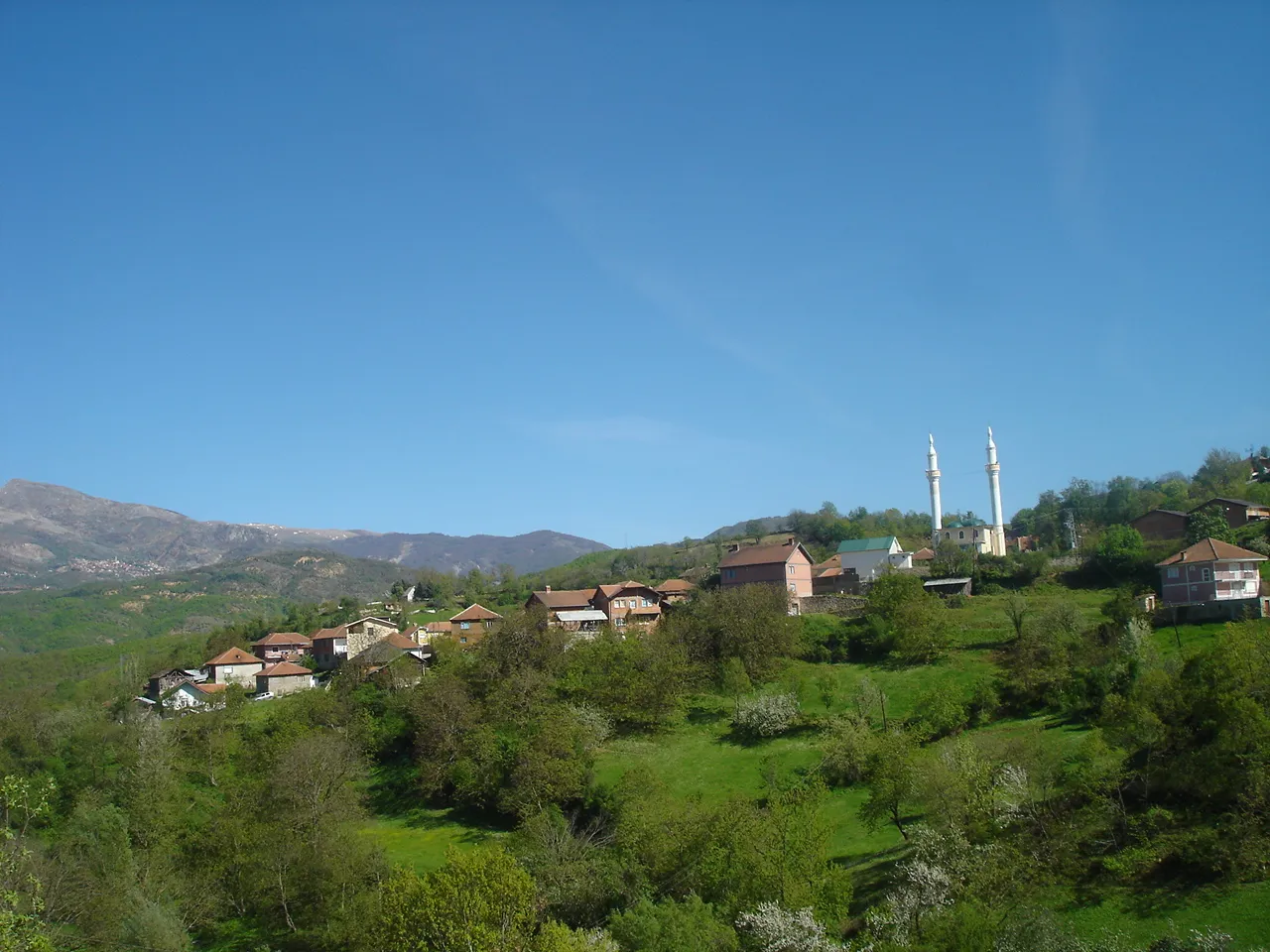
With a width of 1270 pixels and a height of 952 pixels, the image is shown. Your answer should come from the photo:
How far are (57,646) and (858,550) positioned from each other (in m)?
145

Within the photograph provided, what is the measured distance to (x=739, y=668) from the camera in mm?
53781

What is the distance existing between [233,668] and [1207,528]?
72.5 metres

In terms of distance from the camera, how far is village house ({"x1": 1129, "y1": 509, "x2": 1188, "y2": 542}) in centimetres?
6750

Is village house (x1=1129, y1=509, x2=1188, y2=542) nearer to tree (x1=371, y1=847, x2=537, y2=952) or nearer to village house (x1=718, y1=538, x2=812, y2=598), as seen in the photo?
village house (x1=718, y1=538, x2=812, y2=598)

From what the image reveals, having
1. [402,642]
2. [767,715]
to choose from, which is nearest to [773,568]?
[767,715]

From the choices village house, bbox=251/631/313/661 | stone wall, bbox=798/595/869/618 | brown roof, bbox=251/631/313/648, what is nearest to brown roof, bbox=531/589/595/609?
stone wall, bbox=798/595/869/618

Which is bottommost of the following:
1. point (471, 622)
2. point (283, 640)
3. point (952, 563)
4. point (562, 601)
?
point (283, 640)

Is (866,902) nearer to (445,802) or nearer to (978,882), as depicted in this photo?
(978,882)

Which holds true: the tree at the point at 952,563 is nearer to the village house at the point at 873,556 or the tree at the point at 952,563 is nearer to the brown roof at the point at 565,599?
the village house at the point at 873,556

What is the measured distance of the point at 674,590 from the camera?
267ft

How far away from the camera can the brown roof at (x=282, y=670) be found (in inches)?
2936

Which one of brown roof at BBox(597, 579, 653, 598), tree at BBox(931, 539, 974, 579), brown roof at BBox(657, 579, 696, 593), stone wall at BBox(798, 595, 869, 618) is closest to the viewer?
stone wall at BBox(798, 595, 869, 618)

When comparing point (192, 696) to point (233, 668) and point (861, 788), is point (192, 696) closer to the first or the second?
point (233, 668)

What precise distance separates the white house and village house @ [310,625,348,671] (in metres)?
41.3
